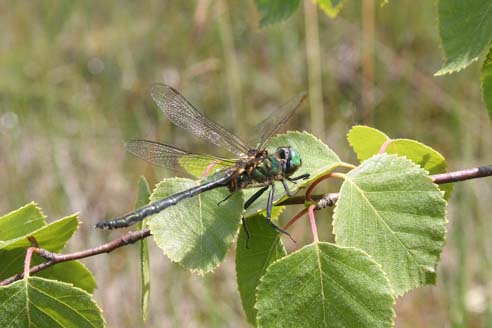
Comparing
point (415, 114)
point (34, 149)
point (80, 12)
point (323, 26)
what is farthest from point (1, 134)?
point (415, 114)

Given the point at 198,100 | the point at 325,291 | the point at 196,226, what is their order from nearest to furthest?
1. the point at 325,291
2. the point at 196,226
3. the point at 198,100

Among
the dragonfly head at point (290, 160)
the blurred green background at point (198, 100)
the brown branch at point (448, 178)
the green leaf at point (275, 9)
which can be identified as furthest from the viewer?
the blurred green background at point (198, 100)

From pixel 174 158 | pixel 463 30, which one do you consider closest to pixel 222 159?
pixel 174 158

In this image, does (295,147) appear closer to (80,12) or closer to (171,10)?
(171,10)

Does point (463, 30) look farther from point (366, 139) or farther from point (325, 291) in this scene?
point (325, 291)

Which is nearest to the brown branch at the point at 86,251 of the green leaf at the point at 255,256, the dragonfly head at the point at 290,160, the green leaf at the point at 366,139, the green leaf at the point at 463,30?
the green leaf at the point at 255,256

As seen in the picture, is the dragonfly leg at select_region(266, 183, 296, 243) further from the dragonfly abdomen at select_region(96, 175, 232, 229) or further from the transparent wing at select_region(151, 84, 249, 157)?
the transparent wing at select_region(151, 84, 249, 157)

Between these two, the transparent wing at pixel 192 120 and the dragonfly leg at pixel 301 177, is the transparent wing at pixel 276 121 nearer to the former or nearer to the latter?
the transparent wing at pixel 192 120
